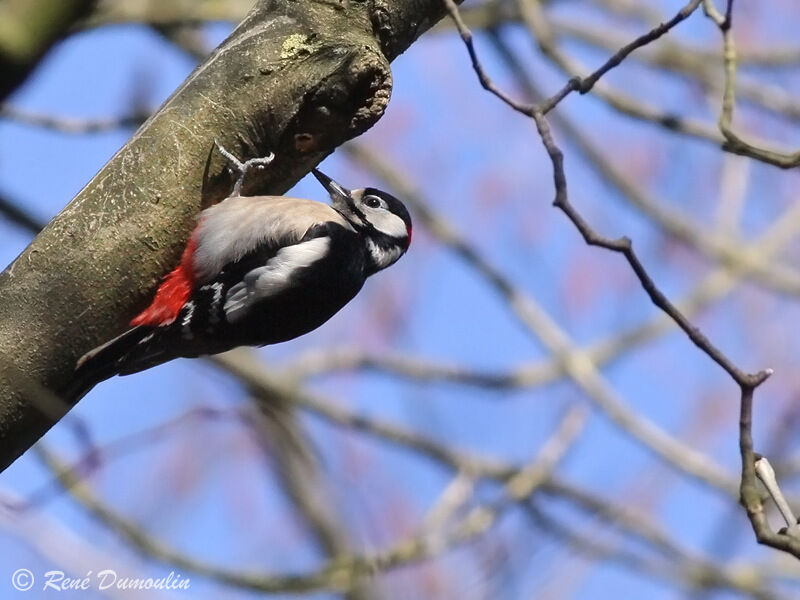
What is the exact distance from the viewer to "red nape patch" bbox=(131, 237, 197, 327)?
2.87 m

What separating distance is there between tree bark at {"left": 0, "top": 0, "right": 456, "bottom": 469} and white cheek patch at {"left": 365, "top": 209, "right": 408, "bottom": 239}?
1.26 m

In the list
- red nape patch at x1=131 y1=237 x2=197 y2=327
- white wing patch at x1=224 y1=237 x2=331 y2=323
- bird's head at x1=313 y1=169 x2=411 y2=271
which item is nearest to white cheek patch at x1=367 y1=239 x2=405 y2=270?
bird's head at x1=313 y1=169 x2=411 y2=271

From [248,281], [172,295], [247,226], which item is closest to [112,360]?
[172,295]

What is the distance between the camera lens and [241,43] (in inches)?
112

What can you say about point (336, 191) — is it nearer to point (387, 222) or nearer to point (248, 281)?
point (387, 222)

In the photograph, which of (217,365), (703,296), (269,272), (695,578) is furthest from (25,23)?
(703,296)

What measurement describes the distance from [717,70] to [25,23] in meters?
5.47

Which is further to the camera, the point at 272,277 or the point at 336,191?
the point at 336,191

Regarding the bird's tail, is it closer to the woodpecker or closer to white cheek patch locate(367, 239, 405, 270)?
the woodpecker

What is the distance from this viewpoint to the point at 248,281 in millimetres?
3580

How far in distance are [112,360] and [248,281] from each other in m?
0.93

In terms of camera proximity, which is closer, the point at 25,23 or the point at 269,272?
the point at 25,23

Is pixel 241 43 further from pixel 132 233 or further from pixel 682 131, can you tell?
pixel 682 131

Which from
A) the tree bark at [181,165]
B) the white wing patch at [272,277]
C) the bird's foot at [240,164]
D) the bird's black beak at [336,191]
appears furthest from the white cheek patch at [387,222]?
the bird's foot at [240,164]
